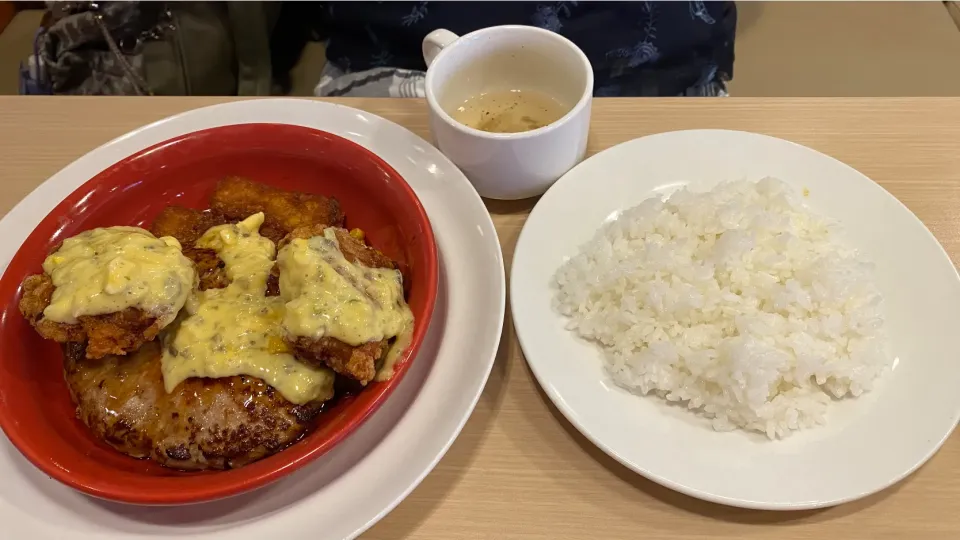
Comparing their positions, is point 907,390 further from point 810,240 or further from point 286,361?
point 286,361

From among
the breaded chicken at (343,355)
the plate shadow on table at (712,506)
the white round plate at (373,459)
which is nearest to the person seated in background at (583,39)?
the white round plate at (373,459)

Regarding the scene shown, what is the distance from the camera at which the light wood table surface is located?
0.99 m

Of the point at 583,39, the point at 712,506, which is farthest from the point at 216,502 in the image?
the point at 583,39

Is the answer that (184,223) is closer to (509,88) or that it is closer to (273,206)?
(273,206)

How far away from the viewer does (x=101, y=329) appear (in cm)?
98

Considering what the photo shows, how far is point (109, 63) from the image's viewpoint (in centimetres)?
223

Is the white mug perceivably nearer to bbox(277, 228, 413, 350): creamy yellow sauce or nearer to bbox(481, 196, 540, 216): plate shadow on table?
bbox(481, 196, 540, 216): plate shadow on table

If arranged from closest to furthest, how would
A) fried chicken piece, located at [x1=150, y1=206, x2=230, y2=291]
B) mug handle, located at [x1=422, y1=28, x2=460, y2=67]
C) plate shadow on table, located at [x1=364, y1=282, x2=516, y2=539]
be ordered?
1. plate shadow on table, located at [x1=364, y1=282, x2=516, y2=539]
2. fried chicken piece, located at [x1=150, y1=206, x2=230, y2=291]
3. mug handle, located at [x1=422, y1=28, x2=460, y2=67]

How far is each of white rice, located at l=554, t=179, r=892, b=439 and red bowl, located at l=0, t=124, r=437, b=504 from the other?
0.34 metres

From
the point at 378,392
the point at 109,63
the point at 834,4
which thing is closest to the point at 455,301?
the point at 378,392

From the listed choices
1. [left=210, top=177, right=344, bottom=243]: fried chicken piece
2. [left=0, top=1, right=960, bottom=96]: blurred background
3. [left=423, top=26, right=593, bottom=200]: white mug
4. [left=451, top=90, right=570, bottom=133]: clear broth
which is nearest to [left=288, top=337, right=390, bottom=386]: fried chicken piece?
[left=210, top=177, right=344, bottom=243]: fried chicken piece

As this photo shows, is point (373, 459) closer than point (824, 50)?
Yes

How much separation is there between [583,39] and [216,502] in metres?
1.66

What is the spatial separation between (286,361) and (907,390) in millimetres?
967
